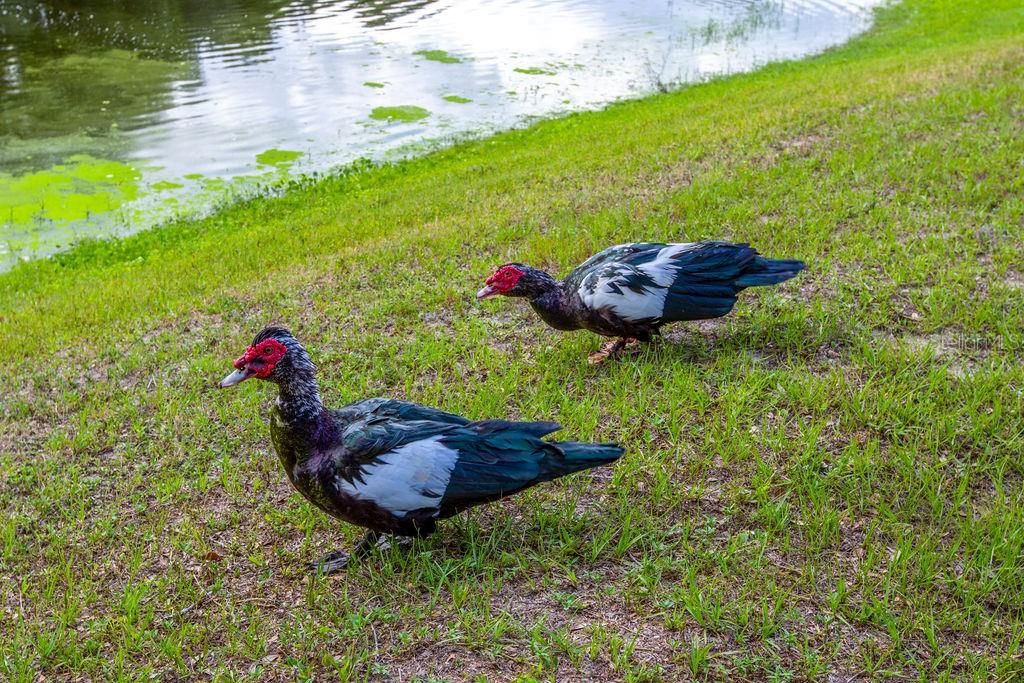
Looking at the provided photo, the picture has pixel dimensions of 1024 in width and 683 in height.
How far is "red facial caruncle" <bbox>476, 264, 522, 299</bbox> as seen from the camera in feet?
17.2

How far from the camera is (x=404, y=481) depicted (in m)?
3.44

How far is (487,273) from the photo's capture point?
7234 mm

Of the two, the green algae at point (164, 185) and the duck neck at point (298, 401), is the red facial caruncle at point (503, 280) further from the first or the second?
the green algae at point (164, 185)

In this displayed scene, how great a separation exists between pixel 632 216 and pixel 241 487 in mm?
5000

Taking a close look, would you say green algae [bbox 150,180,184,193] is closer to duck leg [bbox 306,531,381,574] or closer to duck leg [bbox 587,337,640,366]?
duck leg [bbox 587,337,640,366]

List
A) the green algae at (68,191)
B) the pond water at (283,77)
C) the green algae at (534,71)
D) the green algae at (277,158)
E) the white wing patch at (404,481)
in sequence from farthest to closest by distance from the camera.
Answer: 1. the green algae at (534,71)
2. the green algae at (277,158)
3. the pond water at (283,77)
4. the green algae at (68,191)
5. the white wing patch at (404,481)

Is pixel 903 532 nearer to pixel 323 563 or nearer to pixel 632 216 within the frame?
pixel 323 563

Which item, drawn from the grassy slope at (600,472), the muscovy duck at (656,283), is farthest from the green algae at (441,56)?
the muscovy duck at (656,283)

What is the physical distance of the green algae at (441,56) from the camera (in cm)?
2264

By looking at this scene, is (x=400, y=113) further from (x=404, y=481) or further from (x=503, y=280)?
(x=404, y=481)

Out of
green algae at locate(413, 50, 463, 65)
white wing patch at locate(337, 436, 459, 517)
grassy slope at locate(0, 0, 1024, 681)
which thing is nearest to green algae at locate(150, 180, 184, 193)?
grassy slope at locate(0, 0, 1024, 681)

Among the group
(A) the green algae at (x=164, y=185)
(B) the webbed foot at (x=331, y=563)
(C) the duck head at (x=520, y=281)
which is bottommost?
(A) the green algae at (x=164, y=185)

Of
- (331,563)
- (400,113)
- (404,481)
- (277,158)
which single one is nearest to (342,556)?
(331,563)

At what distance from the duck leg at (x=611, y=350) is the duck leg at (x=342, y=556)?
2.16m
